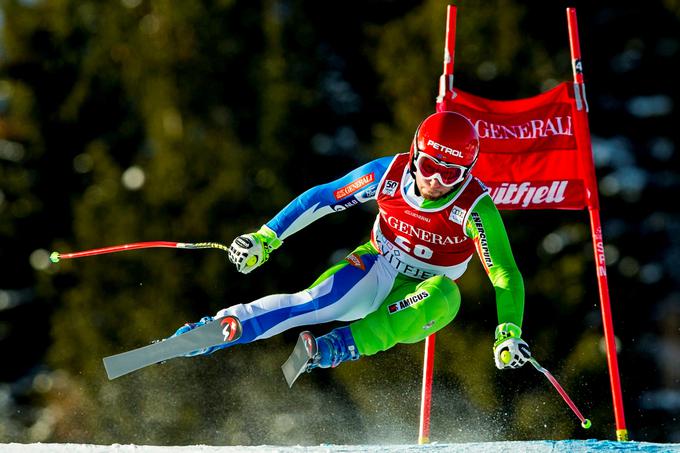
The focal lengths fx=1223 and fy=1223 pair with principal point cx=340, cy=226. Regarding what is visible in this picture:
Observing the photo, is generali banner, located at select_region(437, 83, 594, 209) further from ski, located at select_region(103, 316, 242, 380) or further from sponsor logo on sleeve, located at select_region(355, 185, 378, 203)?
ski, located at select_region(103, 316, 242, 380)

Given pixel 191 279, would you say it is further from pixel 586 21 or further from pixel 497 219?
pixel 497 219

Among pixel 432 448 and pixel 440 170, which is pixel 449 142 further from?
pixel 432 448

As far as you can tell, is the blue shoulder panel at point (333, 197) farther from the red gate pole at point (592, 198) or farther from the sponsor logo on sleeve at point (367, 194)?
the red gate pole at point (592, 198)

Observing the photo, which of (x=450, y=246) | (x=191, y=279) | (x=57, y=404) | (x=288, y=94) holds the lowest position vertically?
(x=57, y=404)

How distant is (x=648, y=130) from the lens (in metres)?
16.6

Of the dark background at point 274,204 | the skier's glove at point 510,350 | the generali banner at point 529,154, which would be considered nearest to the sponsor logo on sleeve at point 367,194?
the skier's glove at point 510,350

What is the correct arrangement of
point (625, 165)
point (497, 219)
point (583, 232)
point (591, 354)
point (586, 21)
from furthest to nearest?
point (586, 21)
point (625, 165)
point (583, 232)
point (591, 354)
point (497, 219)

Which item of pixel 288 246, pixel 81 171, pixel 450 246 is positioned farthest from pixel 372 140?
pixel 450 246

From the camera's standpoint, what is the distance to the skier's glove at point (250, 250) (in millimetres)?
6109

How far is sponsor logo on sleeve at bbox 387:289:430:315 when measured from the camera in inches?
232

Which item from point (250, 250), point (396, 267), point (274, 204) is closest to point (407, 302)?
point (396, 267)

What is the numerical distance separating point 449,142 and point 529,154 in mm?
1759

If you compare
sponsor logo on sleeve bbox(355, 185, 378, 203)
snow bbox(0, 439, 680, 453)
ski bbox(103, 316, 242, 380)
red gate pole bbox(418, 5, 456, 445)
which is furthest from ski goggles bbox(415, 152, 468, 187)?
red gate pole bbox(418, 5, 456, 445)

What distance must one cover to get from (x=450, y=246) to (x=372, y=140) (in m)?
10.5
